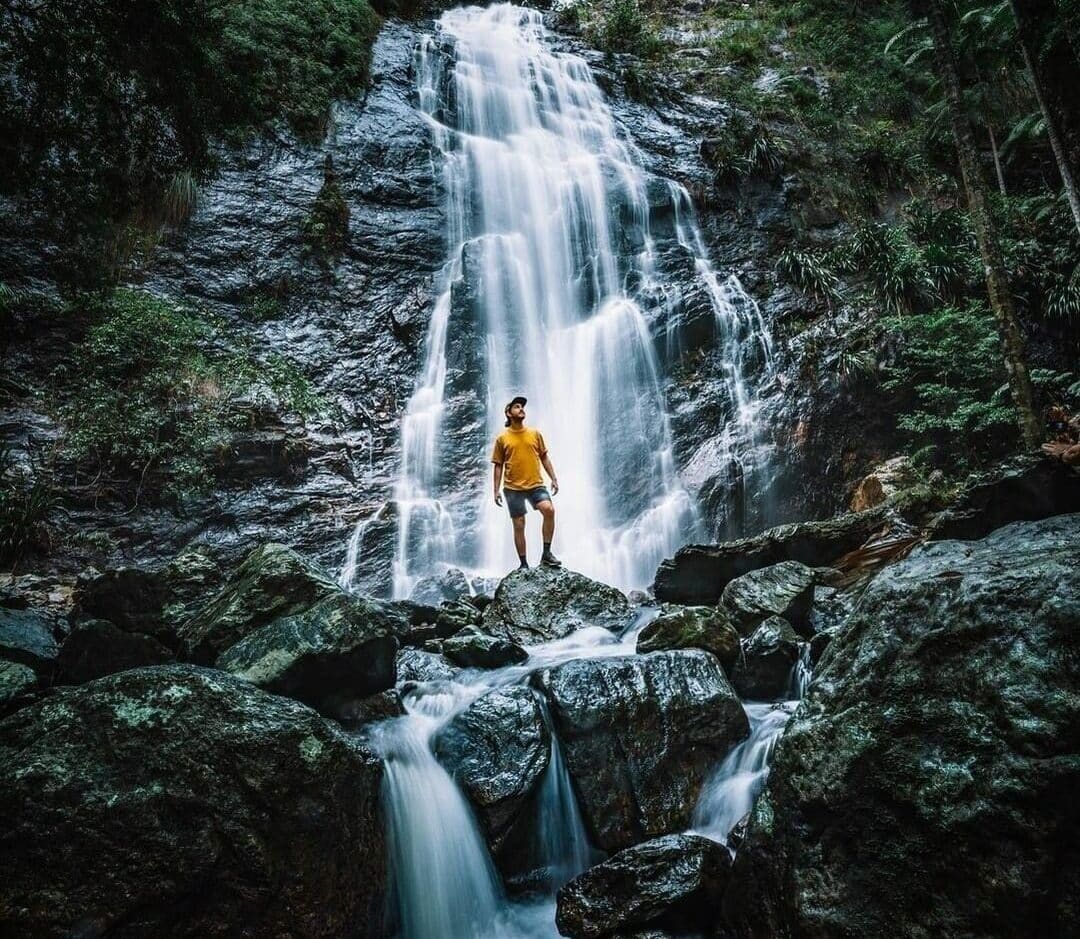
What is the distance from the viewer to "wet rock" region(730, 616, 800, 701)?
201 inches

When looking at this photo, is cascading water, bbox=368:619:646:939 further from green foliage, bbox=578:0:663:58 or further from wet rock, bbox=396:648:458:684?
green foliage, bbox=578:0:663:58

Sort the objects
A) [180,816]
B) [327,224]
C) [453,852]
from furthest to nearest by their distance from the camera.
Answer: [327,224] → [453,852] → [180,816]

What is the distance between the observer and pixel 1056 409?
9.28m

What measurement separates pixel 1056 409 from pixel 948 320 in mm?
1960

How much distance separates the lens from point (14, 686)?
12.1ft

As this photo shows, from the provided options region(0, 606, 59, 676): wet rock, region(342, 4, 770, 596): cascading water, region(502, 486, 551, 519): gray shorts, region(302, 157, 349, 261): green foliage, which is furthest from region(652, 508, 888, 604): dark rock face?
region(302, 157, 349, 261): green foliage

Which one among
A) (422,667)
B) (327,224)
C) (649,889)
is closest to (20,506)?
(422,667)

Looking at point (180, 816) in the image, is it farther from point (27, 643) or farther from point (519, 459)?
point (519, 459)

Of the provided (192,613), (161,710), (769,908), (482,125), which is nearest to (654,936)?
(769,908)

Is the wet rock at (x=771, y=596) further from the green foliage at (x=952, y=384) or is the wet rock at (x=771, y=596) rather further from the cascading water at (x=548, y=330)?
the green foliage at (x=952, y=384)

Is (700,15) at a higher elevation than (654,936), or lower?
higher

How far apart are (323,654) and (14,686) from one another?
5.44 ft

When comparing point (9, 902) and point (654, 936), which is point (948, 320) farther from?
point (9, 902)

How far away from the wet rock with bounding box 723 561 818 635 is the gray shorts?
8.20ft
